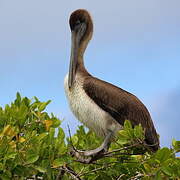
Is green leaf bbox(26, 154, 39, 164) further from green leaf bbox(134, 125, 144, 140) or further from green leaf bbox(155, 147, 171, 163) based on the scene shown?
green leaf bbox(155, 147, 171, 163)

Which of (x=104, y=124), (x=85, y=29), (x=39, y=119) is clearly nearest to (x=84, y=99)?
(x=104, y=124)

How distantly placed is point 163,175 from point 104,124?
5.53 feet

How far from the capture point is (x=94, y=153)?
7.16 metres

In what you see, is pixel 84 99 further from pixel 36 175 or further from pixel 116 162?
pixel 36 175

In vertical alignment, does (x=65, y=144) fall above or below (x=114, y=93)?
below

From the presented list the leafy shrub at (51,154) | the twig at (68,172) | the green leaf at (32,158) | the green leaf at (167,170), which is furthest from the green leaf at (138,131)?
the green leaf at (32,158)

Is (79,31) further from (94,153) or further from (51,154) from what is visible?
(51,154)

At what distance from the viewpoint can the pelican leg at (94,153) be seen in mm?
6812

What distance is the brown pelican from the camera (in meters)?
7.61

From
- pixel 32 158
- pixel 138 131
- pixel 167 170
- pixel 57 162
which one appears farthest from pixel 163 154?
pixel 32 158

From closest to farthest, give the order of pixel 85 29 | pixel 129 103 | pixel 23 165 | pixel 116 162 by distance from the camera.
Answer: pixel 23 165 → pixel 116 162 → pixel 129 103 → pixel 85 29

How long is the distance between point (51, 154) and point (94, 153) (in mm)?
1444

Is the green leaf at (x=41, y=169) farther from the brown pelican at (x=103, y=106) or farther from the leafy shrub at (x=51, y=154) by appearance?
the brown pelican at (x=103, y=106)

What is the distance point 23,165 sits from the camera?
18.5 ft
